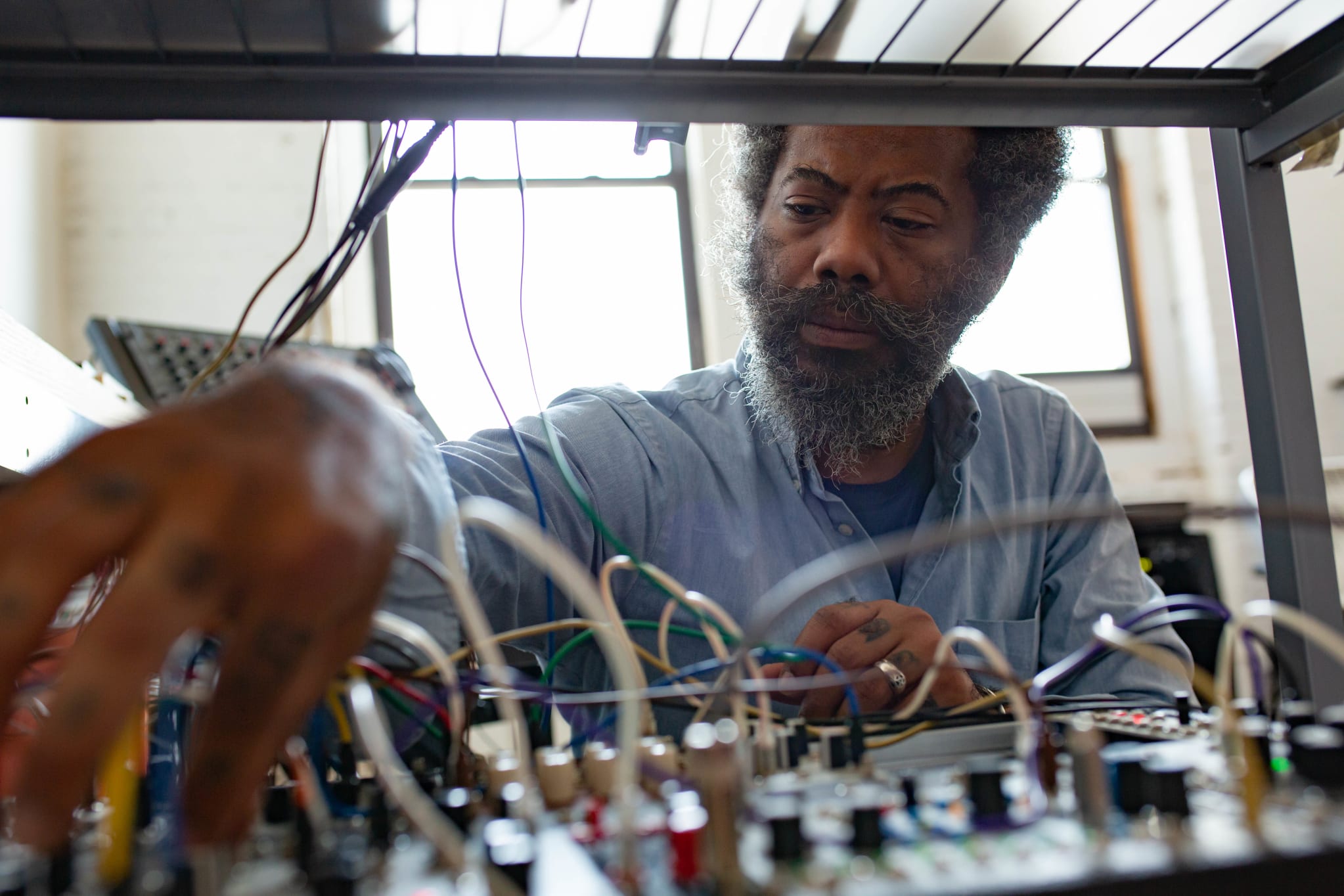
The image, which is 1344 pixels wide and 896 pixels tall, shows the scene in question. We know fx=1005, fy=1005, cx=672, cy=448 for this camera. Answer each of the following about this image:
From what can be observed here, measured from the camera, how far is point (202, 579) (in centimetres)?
28

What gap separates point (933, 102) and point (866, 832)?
19.5 inches

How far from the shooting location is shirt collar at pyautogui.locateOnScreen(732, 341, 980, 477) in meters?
1.17

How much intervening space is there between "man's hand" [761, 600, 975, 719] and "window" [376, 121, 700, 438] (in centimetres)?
218

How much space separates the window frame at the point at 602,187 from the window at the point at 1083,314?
87 cm

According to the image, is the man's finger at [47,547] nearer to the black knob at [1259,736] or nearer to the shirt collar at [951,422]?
the black knob at [1259,736]

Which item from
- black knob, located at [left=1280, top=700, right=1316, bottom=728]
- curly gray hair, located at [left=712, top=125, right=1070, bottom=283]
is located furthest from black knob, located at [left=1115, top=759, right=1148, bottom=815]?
curly gray hair, located at [left=712, top=125, right=1070, bottom=283]

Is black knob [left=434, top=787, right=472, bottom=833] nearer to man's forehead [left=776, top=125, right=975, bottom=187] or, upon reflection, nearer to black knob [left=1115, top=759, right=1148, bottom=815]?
black knob [left=1115, top=759, right=1148, bottom=815]

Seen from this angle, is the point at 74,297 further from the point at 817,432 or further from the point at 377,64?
the point at 377,64

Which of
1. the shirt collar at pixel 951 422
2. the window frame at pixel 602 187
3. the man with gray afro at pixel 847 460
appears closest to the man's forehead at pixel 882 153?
the man with gray afro at pixel 847 460

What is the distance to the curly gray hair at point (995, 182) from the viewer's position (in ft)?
4.14

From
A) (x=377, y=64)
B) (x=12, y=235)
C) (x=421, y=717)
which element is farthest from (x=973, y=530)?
(x=12, y=235)

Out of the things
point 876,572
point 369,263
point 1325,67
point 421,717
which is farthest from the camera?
point 369,263

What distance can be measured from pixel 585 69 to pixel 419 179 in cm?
252

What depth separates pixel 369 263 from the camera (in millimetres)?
2938
